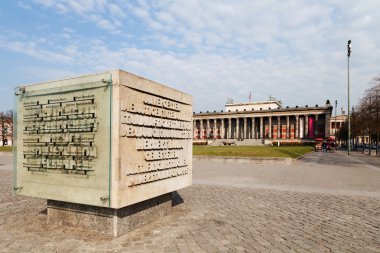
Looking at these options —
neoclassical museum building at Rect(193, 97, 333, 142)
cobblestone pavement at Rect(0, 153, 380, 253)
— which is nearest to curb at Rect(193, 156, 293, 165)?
cobblestone pavement at Rect(0, 153, 380, 253)

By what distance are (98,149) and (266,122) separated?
332 feet

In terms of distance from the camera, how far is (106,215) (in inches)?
252

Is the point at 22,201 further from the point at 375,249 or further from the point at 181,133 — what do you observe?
the point at 375,249

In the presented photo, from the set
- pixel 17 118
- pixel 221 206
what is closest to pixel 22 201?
pixel 17 118

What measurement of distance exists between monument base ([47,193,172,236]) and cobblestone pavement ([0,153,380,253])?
0.21m

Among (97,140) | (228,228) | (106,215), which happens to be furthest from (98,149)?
(228,228)

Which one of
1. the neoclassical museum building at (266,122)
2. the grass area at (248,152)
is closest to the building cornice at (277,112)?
the neoclassical museum building at (266,122)

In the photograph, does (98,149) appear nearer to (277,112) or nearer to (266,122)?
(277,112)

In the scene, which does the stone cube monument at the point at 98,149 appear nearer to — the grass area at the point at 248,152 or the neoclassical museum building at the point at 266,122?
the grass area at the point at 248,152

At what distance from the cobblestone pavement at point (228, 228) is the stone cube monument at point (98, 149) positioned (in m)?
0.55

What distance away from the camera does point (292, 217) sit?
25.8 ft

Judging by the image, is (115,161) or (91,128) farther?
(91,128)

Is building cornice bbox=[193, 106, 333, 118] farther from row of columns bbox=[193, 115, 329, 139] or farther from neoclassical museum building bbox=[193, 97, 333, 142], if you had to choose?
row of columns bbox=[193, 115, 329, 139]

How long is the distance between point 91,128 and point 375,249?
6.75m
